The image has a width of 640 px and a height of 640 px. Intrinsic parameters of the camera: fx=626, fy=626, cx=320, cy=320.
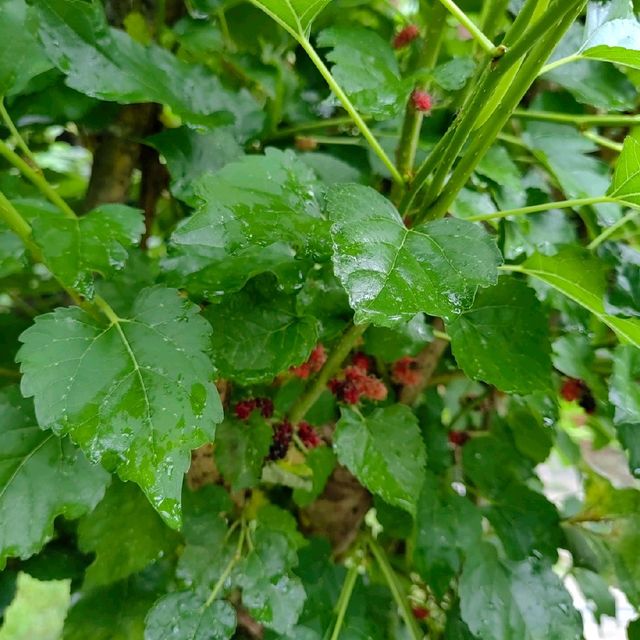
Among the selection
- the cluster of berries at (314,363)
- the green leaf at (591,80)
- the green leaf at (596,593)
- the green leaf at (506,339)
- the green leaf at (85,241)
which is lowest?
the green leaf at (596,593)

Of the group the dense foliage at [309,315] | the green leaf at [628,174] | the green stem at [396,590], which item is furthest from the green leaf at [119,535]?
the green leaf at [628,174]

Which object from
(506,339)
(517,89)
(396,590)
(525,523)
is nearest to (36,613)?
(396,590)

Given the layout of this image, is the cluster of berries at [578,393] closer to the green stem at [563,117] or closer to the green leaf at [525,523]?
the green leaf at [525,523]

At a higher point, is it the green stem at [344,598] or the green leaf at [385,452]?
the green leaf at [385,452]

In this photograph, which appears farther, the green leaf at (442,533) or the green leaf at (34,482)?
the green leaf at (442,533)

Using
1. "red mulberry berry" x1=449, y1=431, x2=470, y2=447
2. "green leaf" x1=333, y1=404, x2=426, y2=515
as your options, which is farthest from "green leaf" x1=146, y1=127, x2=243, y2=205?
"red mulberry berry" x1=449, y1=431, x2=470, y2=447

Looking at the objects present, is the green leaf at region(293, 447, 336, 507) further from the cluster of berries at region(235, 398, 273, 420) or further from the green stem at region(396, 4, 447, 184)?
the green stem at region(396, 4, 447, 184)
